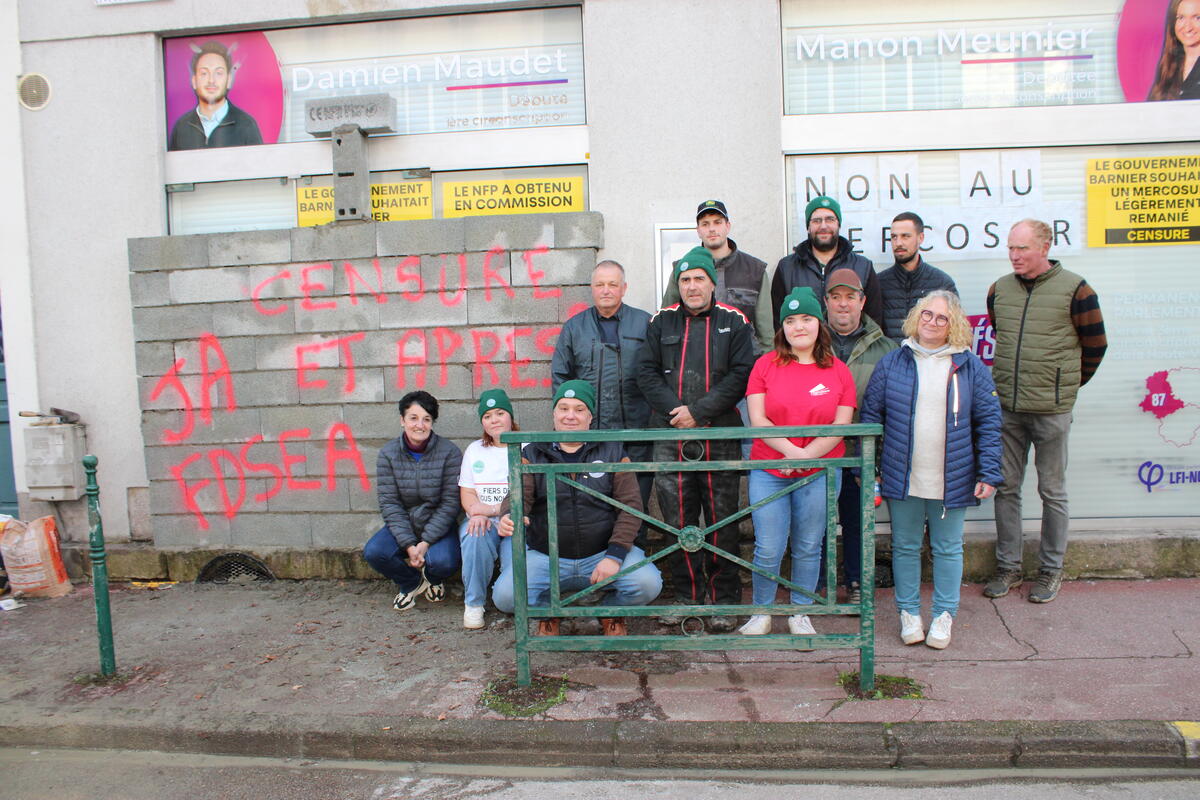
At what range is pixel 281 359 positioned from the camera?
6.03 metres

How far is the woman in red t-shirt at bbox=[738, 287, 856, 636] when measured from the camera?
4.40 m

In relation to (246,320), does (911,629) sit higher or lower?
lower

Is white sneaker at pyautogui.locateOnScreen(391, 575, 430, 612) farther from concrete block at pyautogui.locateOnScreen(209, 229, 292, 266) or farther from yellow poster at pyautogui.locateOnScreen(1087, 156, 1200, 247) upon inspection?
yellow poster at pyautogui.locateOnScreen(1087, 156, 1200, 247)

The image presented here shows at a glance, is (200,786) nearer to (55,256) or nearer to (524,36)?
(55,256)

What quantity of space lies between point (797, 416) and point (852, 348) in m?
0.85

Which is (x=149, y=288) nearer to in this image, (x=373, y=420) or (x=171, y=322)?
(x=171, y=322)

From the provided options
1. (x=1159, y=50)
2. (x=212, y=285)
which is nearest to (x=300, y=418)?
(x=212, y=285)

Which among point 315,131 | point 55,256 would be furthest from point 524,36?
point 55,256

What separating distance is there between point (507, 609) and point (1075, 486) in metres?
4.01

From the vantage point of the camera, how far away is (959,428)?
428 cm

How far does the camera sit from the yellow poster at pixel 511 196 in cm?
604

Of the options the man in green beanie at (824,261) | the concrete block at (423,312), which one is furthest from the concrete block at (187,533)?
the man in green beanie at (824,261)

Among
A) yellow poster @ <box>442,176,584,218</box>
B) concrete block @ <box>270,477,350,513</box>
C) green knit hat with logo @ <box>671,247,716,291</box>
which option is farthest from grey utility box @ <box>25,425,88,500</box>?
green knit hat with logo @ <box>671,247,716,291</box>

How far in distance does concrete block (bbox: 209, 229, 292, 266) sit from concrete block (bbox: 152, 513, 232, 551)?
1839 mm
